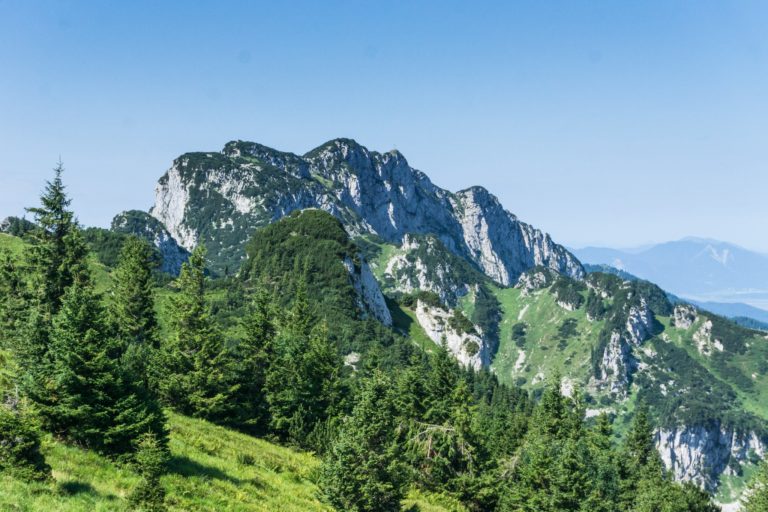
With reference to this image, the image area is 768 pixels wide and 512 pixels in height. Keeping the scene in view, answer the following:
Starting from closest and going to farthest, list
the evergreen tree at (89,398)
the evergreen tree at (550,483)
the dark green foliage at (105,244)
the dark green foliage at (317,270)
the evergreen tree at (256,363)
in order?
the evergreen tree at (89,398) → the evergreen tree at (550,483) → the evergreen tree at (256,363) → the dark green foliage at (317,270) → the dark green foliage at (105,244)

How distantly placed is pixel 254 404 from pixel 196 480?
2360cm

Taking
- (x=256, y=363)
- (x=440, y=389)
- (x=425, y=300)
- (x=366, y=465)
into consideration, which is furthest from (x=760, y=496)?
(x=425, y=300)

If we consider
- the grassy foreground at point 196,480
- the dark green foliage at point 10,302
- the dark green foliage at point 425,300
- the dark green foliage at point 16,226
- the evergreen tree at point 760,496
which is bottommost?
the evergreen tree at point 760,496

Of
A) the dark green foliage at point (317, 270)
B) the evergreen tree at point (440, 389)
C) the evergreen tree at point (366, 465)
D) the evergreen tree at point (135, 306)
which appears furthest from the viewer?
the dark green foliage at point (317, 270)

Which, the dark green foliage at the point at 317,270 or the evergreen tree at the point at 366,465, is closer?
the evergreen tree at the point at 366,465

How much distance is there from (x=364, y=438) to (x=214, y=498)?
26.2 feet

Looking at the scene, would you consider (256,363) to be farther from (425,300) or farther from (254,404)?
(425,300)

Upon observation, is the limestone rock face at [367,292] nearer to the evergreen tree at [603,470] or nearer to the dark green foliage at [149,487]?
the evergreen tree at [603,470]

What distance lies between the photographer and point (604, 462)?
55375 millimetres

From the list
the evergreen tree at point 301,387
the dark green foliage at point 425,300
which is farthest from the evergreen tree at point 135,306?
the dark green foliage at point 425,300

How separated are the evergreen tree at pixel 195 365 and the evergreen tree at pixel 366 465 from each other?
51.6 ft

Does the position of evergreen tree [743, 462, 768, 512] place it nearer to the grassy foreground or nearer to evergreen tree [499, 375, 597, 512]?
evergreen tree [499, 375, 597, 512]

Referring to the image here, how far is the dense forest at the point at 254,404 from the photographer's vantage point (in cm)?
2172

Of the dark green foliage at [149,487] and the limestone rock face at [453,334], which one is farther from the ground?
the limestone rock face at [453,334]
